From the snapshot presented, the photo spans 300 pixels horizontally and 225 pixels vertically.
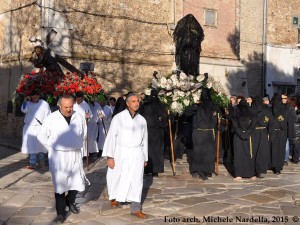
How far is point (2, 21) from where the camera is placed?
18766 millimetres

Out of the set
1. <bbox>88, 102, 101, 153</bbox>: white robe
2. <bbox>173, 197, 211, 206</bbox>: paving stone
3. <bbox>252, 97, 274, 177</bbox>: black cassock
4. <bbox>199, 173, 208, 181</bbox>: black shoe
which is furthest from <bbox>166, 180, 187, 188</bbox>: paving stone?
<bbox>88, 102, 101, 153</bbox>: white robe

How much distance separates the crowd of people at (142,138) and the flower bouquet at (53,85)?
0.66 feet

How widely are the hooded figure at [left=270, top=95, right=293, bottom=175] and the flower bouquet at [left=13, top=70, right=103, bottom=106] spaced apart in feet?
14.4

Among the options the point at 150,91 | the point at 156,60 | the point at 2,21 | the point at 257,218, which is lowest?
the point at 257,218

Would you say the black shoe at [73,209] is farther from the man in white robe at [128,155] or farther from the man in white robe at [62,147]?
the man in white robe at [128,155]

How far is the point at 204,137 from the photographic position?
9320mm

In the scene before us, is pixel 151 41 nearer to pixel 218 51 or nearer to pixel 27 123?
pixel 218 51

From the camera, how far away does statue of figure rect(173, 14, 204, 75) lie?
10.4 metres

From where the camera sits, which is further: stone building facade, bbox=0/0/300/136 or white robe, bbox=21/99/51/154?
stone building facade, bbox=0/0/300/136

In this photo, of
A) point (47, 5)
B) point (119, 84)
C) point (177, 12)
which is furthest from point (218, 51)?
point (47, 5)

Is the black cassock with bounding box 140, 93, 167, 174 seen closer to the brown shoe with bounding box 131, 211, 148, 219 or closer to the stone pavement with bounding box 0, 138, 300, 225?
the stone pavement with bounding box 0, 138, 300, 225

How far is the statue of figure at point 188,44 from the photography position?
10.4 meters

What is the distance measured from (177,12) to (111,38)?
3592 millimetres

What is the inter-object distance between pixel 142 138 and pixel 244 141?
365 cm
